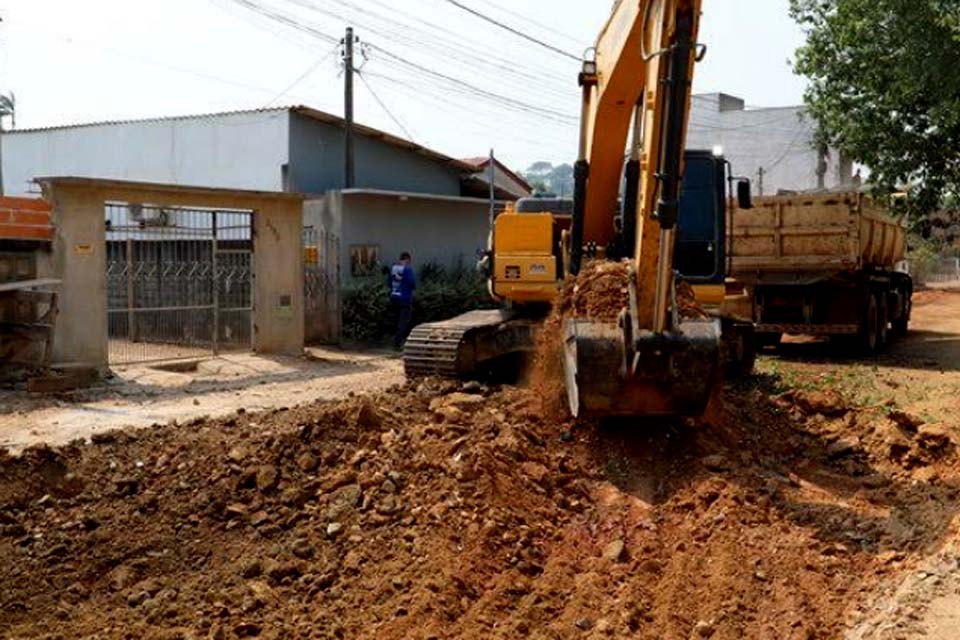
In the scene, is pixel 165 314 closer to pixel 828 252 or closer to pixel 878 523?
pixel 828 252

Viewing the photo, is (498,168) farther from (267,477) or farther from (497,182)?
(267,477)

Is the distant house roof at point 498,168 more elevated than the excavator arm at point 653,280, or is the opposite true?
the distant house roof at point 498,168

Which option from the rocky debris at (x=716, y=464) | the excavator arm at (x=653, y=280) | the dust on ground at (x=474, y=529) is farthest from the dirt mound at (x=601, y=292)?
the rocky debris at (x=716, y=464)

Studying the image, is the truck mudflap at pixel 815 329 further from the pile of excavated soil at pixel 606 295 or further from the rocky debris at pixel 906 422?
the pile of excavated soil at pixel 606 295

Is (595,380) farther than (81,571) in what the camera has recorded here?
Yes

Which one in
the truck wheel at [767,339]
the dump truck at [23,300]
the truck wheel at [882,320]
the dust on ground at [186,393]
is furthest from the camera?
the truck wheel at [882,320]

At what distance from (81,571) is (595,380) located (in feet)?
11.2

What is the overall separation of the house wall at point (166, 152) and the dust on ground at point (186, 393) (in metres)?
6.96

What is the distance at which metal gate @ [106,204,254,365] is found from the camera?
51.1 feet

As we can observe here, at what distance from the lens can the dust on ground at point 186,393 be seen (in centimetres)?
1016

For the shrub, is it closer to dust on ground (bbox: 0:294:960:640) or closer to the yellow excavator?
the yellow excavator

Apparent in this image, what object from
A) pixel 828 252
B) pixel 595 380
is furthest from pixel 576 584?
pixel 828 252

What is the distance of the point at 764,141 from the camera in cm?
4872

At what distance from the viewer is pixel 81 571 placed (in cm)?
564
